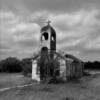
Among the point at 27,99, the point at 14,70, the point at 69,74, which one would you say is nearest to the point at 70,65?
the point at 69,74

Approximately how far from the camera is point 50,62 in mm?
22188

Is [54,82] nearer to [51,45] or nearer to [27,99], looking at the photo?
[51,45]

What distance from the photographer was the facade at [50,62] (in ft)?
73.5

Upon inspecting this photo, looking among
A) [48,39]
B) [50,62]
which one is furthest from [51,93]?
[48,39]

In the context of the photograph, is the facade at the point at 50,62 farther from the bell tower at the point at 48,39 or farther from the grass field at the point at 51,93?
the grass field at the point at 51,93

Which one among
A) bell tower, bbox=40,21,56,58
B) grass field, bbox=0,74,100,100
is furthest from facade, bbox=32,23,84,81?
grass field, bbox=0,74,100,100

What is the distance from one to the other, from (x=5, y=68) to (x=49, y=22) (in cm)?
2796

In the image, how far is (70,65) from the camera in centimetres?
2545

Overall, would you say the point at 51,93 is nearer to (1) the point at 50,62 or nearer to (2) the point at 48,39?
(1) the point at 50,62

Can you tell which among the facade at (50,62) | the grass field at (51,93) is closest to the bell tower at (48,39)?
the facade at (50,62)

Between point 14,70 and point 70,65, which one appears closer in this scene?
point 70,65

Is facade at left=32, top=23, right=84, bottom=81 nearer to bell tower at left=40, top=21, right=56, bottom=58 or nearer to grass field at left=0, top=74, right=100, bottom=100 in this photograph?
bell tower at left=40, top=21, right=56, bottom=58

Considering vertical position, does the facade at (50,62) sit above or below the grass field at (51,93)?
above

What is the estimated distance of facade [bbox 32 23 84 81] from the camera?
73.5ft
